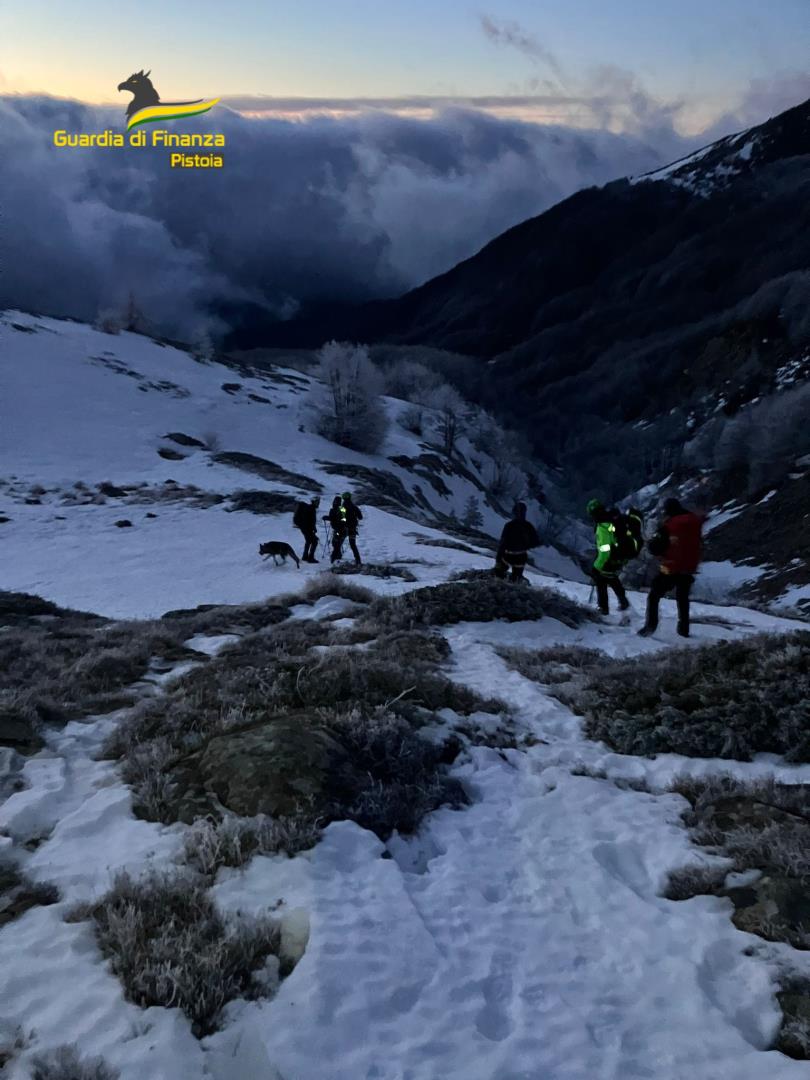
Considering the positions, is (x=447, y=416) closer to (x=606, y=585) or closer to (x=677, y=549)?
(x=606, y=585)

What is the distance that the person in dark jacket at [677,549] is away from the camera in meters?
10.4

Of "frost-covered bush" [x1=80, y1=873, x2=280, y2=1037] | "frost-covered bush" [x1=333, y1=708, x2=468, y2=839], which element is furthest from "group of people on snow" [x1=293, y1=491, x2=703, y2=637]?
"frost-covered bush" [x1=80, y1=873, x2=280, y2=1037]

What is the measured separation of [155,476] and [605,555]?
106 ft

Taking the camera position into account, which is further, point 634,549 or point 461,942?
point 634,549

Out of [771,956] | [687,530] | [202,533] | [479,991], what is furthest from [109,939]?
[202,533]

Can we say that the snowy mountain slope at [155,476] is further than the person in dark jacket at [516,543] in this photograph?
Yes

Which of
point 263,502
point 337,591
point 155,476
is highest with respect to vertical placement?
point 155,476

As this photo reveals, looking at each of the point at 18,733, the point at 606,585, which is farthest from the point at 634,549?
the point at 18,733

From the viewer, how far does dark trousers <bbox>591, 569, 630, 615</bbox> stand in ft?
41.1

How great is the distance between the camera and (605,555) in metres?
12.2

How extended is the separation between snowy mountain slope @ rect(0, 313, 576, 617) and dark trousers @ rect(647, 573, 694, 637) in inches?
383

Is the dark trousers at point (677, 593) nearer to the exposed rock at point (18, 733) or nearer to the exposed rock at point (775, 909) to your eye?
the exposed rock at point (775, 909)

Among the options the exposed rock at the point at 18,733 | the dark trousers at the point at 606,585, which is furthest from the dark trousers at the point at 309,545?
the exposed rock at the point at 18,733

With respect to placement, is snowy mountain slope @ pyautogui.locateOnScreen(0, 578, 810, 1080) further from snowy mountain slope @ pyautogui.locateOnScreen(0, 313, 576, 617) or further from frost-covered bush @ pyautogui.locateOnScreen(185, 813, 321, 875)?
snowy mountain slope @ pyautogui.locateOnScreen(0, 313, 576, 617)
